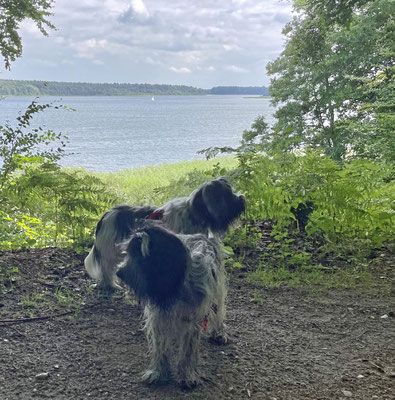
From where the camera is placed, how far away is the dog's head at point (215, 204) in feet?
17.3

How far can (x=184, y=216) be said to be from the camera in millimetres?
5352

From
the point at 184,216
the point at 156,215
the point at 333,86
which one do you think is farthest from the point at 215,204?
the point at 333,86

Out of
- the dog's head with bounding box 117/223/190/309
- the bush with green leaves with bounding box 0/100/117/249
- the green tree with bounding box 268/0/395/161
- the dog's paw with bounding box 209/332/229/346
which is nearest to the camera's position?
the dog's head with bounding box 117/223/190/309

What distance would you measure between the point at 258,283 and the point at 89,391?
3057 mm

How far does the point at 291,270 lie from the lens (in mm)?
6629

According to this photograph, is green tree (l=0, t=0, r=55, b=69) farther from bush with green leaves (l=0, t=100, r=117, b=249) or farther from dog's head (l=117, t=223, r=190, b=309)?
dog's head (l=117, t=223, r=190, b=309)

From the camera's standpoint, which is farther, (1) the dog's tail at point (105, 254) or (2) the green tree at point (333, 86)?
(2) the green tree at point (333, 86)

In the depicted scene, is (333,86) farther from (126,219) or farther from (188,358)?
(188,358)

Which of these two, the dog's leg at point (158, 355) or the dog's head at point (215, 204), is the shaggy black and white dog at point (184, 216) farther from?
the dog's leg at point (158, 355)

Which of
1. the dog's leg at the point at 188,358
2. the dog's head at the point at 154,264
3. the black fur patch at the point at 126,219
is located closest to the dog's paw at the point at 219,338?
the dog's leg at the point at 188,358

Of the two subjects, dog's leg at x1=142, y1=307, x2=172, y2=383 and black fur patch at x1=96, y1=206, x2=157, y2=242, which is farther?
black fur patch at x1=96, y1=206, x2=157, y2=242

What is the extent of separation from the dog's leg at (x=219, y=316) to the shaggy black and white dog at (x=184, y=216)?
3.75ft

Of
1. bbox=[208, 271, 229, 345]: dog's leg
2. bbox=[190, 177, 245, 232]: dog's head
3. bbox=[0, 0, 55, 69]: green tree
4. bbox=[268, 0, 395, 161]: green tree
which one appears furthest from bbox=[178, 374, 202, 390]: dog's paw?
bbox=[268, 0, 395, 161]: green tree

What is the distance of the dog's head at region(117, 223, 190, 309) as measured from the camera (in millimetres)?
3273
